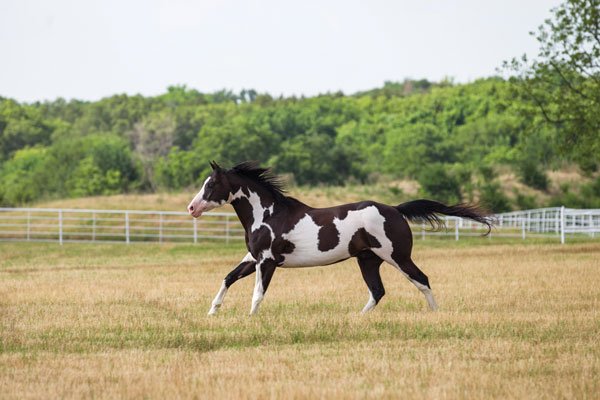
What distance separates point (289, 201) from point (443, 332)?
3312 mm

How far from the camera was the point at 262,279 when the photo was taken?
504 inches

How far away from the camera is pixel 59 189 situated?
252 feet

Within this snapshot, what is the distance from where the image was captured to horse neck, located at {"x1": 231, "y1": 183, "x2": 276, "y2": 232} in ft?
43.2

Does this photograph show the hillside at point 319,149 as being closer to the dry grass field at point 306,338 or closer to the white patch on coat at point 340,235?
the dry grass field at point 306,338

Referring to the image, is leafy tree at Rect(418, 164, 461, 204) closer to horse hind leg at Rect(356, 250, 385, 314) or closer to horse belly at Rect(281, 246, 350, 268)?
horse hind leg at Rect(356, 250, 385, 314)

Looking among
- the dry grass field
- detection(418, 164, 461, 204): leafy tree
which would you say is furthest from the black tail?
detection(418, 164, 461, 204): leafy tree

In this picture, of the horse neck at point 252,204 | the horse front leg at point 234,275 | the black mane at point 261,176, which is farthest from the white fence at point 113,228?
the horse front leg at point 234,275

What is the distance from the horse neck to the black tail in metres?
1.71

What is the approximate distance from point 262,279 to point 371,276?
1.46m

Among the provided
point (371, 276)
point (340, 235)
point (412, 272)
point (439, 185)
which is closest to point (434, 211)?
point (412, 272)

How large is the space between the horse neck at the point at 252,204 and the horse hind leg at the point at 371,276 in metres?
1.35

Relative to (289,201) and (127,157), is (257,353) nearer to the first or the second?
(289,201)

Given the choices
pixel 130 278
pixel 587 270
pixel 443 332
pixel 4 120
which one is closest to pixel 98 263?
pixel 130 278

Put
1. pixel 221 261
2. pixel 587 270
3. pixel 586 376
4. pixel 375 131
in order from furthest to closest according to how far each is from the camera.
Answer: pixel 375 131, pixel 221 261, pixel 587 270, pixel 586 376
